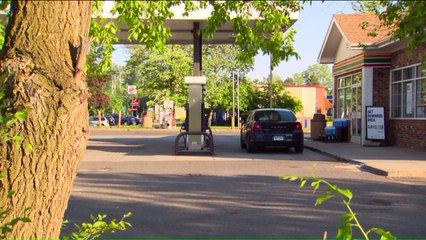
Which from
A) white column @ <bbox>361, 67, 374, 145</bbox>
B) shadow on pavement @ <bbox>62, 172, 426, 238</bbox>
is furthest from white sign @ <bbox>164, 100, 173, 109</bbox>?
shadow on pavement @ <bbox>62, 172, 426, 238</bbox>

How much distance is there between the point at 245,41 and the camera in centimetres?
484

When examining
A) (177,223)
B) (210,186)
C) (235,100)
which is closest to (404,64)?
(210,186)

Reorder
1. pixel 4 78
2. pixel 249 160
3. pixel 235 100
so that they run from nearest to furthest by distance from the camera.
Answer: pixel 4 78
pixel 249 160
pixel 235 100

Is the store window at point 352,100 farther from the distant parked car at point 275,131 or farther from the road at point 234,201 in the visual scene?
the road at point 234,201

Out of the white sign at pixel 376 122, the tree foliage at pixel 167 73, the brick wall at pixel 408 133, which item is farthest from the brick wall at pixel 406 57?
the tree foliage at pixel 167 73

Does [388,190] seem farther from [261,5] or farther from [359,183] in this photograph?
[261,5]

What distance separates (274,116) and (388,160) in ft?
16.4

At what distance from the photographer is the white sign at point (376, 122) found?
20750mm

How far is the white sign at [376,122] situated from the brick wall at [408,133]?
0.52 m

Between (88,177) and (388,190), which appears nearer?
(388,190)

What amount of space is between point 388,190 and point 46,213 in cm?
872

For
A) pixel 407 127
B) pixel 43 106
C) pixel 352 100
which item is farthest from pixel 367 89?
pixel 43 106

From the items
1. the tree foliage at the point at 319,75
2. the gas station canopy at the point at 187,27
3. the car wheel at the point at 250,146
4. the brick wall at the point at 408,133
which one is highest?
the tree foliage at the point at 319,75

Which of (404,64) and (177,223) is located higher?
(404,64)
